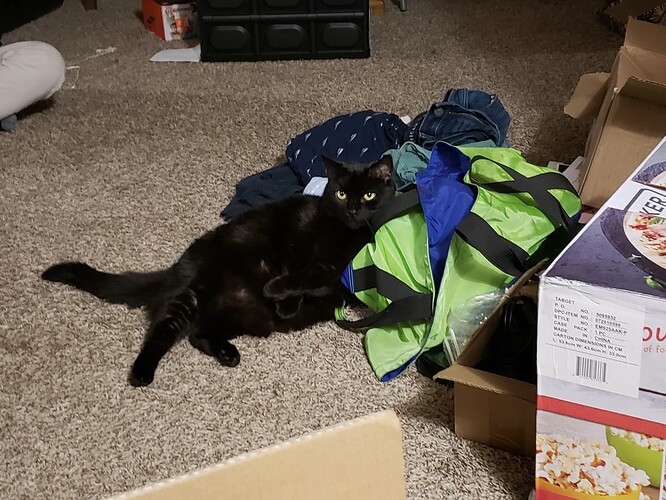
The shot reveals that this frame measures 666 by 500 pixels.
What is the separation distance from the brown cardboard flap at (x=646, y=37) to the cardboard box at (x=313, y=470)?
1370 millimetres

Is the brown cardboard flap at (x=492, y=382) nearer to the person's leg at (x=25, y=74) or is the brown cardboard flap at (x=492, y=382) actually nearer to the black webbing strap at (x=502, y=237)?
the black webbing strap at (x=502, y=237)

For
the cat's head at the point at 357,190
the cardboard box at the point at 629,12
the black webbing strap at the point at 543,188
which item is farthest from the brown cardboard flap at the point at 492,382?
the cardboard box at the point at 629,12

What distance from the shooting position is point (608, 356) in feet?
2.97

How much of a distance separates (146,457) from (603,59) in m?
2.10

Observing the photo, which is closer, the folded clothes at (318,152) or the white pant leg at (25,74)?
the folded clothes at (318,152)

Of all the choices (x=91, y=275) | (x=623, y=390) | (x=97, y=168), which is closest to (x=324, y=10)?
(x=97, y=168)

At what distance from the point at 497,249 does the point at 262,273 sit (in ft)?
1.62

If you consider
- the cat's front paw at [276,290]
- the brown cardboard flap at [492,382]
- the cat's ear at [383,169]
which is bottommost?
the cat's front paw at [276,290]

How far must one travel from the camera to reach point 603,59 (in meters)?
2.61

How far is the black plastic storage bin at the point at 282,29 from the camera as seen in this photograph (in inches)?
105

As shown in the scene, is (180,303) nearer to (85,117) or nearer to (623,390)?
(623,390)

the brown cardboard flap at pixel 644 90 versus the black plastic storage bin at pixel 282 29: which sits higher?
the brown cardboard flap at pixel 644 90

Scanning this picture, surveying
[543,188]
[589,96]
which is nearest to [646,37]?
[589,96]

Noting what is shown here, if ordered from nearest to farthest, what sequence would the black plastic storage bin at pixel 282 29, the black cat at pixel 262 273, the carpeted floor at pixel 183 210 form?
the carpeted floor at pixel 183 210
the black cat at pixel 262 273
the black plastic storage bin at pixel 282 29
